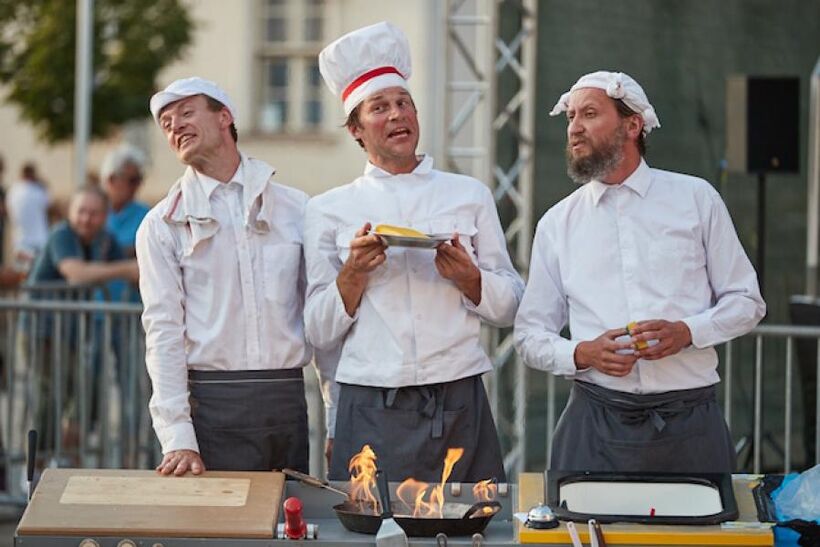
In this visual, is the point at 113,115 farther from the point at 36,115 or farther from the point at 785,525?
the point at 785,525

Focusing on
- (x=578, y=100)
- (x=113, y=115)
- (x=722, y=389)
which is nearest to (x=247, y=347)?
(x=578, y=100)

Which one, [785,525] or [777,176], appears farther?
[777,176]

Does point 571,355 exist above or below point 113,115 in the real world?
below

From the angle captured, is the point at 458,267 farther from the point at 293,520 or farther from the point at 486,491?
the point at 293,520

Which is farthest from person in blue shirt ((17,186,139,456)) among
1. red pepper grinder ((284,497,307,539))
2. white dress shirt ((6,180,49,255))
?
white dress shirt ((6,180,49,255))

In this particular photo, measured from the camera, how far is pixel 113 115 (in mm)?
23438

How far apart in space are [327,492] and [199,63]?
84.7 feet

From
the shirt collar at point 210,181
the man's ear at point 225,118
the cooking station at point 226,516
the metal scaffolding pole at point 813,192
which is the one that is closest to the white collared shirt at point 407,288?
the shirt collar at point 210,181

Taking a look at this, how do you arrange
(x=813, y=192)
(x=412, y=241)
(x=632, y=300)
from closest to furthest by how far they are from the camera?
1. (x=412, y=241)
2. (x=632, y=300)
3. (x=813, y=192)

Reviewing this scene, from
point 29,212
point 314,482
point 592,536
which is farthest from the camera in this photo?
point 29,212

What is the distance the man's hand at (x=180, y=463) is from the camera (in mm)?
3807

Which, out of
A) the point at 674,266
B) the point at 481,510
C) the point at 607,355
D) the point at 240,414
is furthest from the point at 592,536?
the point at 240,414

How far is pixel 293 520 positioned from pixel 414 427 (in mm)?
793

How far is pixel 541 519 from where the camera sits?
11.1 feet
